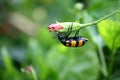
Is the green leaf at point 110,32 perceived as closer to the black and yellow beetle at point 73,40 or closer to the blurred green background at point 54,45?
the blurred green background at point 54,45

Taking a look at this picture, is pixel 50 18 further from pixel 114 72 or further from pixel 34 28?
pixel 114 72

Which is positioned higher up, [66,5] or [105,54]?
[66,5]

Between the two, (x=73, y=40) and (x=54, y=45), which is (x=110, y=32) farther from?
(x=54, y=45)

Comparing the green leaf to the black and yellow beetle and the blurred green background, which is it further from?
the black and yellow beetle

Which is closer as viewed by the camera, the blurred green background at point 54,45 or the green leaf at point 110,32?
the green leaf at point 110,32

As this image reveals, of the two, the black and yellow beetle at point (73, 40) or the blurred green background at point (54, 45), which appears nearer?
the black and yellow beetle at point (73, 40)

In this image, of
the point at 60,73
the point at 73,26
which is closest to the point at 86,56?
the point at 60,73

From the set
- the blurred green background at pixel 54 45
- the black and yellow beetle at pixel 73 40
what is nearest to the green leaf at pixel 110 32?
the blurred green background at pixel 54 45
